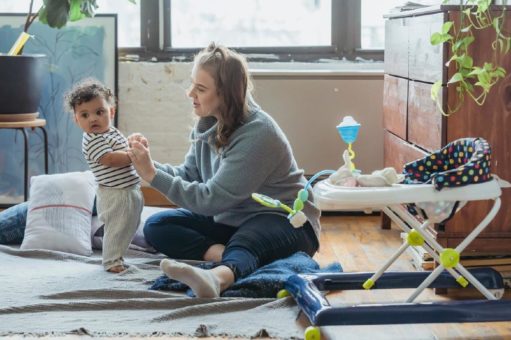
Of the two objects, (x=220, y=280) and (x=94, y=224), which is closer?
(x=220, y=280)

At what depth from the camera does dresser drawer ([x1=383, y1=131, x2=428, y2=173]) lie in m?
3.25

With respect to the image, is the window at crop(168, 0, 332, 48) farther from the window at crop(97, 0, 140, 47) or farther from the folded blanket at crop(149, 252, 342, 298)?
the folded blanket at crop(149, 252, 342, 298)

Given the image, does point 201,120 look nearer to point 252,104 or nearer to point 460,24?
point 252,104

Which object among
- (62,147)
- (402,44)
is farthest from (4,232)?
(402,44)

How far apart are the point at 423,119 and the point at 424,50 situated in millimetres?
232

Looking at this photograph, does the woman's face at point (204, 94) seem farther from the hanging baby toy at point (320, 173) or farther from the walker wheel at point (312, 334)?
the walker wheel at point (312, 334)

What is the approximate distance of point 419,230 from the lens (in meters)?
2.32

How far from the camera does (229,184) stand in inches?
111

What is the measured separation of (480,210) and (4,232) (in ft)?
5.63

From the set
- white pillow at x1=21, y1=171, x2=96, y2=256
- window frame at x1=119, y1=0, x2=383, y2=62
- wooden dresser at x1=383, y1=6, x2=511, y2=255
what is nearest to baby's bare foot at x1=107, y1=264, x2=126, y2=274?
white pillow at x1=21, y1=171, x2=96, y2=256

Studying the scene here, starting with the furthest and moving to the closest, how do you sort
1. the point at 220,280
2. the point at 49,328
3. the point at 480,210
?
the point at 480,210
the point at 220,280
the point at 49,328

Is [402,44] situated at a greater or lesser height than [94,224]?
greater

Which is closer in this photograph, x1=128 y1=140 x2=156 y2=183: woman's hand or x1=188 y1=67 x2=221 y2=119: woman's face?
x1=128 y1=140 x2=156 y2=183: woman's hand

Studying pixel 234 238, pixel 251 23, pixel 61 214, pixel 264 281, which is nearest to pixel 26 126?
pixel 61 214
